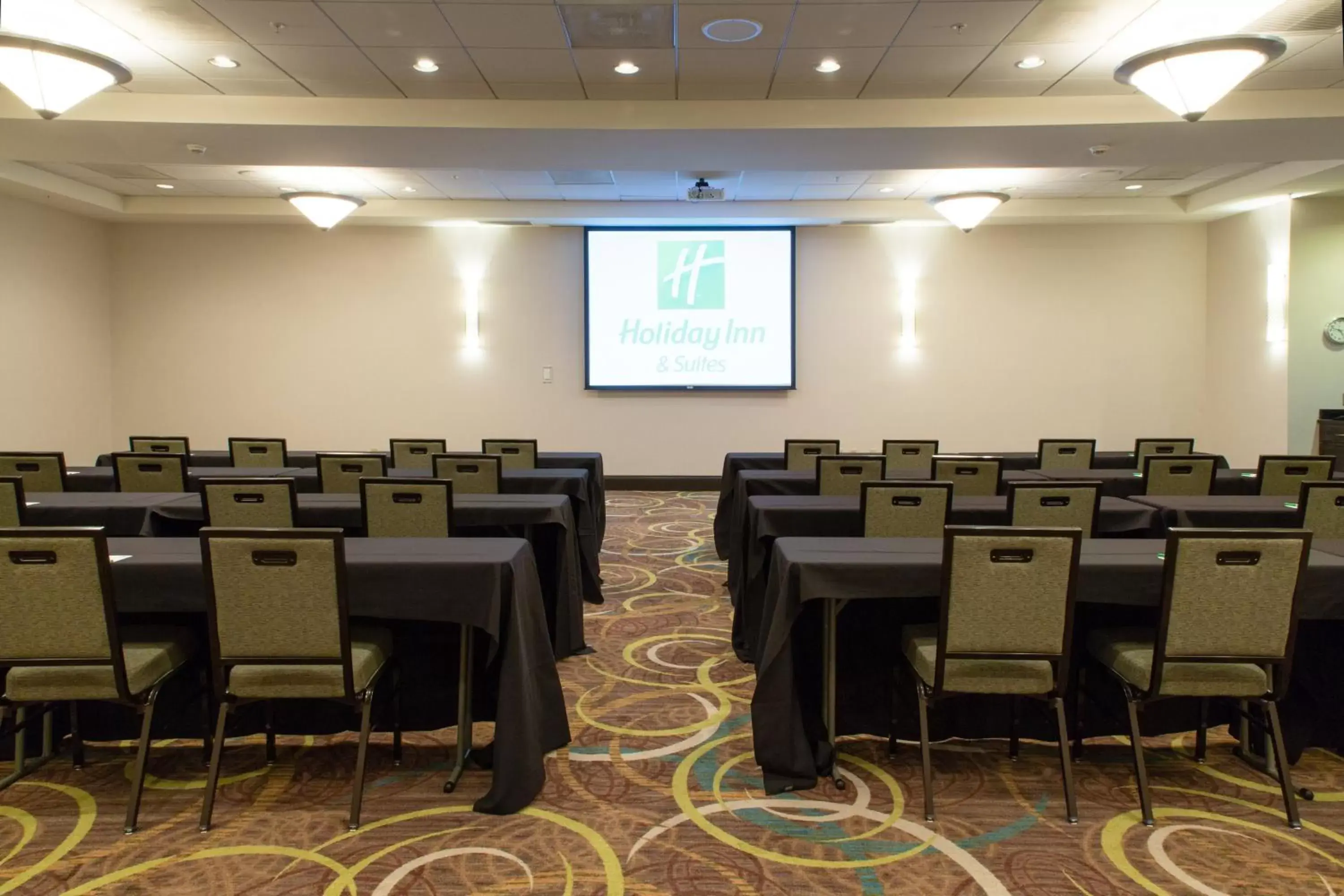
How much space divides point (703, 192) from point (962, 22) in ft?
13.3

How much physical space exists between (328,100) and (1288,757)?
6.88m

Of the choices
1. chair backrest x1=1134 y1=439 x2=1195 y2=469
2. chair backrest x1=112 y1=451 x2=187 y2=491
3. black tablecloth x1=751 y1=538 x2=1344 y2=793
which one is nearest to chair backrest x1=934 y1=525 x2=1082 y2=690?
black tablecloth x1=751 y1=538 x2=1344 y2=793

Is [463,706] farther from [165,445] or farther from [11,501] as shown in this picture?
[165,445]

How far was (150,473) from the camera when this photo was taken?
564 centimetres

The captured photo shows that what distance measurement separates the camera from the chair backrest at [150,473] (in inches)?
220

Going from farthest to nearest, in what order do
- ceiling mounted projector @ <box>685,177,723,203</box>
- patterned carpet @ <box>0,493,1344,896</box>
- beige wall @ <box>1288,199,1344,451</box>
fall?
beige wall @ <box>1288,199,1344,451</box>
ceiling mounted projector @ <box>685,177,723,203</box>
patterned carpet @ <box>0,493,1344,896</box>

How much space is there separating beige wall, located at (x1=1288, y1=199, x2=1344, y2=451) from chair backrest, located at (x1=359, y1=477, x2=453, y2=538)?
9.75 metres

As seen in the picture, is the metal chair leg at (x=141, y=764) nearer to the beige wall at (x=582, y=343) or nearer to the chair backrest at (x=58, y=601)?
the chair backrest at (x=58, y=601)

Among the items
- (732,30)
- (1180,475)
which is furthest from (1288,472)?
(732,30)

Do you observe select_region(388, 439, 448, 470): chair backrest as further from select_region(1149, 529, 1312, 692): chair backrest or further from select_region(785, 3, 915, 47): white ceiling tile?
select_region(1149, 529, 1312, 692): chair backrest

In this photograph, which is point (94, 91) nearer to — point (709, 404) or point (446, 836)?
point (446, 836)

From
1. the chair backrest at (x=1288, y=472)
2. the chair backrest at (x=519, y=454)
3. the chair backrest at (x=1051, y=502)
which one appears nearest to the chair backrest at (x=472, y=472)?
the chair backrest at (x=519, y=454)

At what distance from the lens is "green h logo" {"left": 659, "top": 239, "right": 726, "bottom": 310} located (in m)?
10.9

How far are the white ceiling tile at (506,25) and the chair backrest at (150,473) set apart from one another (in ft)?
10.8
